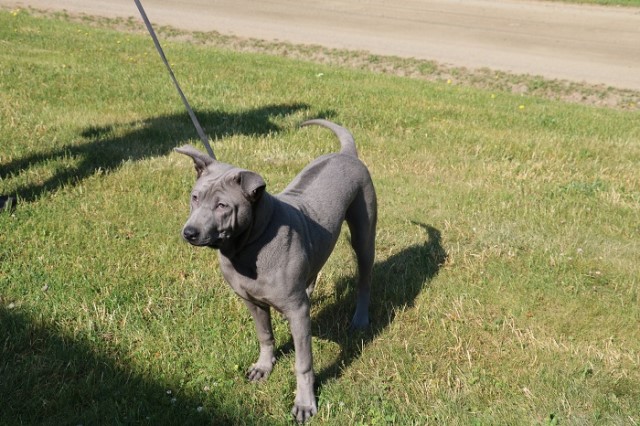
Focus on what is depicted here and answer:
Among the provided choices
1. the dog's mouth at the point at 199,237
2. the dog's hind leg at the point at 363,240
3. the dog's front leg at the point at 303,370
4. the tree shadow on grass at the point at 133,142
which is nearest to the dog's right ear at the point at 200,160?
the dog's mouth at the point at 199,237

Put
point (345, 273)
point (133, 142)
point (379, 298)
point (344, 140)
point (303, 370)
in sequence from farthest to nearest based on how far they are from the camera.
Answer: point (133, 142)
point (345, 273)
point (379, 298)
point (344, 140)
point (303, 370)

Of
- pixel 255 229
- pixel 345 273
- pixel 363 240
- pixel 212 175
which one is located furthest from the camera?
pixel 345 273

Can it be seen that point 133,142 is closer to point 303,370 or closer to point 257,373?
point 257,373

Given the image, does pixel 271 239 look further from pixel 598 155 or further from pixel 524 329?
pixel 598 155

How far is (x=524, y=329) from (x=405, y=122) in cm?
512

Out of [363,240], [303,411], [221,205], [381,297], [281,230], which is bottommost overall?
[381,297]

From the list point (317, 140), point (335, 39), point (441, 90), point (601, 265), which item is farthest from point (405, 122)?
point (335, 39)

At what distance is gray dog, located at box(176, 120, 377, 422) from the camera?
10.7ft

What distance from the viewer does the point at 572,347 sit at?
4473 millimetres

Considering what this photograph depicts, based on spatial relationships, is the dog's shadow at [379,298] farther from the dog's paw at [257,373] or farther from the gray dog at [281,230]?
the gray dog at [281,230]

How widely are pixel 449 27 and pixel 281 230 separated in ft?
54.7

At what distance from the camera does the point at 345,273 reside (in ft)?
17.9

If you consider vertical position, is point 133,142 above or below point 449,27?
above

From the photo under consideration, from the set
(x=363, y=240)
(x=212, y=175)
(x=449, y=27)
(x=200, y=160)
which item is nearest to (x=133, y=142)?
(x=363, y=240)
